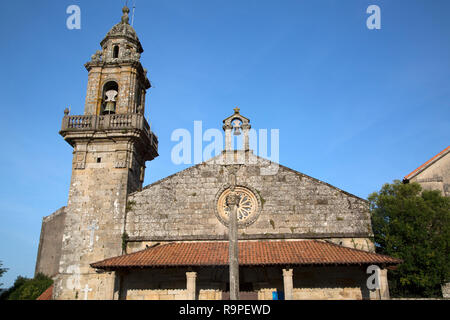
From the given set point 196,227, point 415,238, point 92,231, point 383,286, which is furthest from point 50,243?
point 415,238

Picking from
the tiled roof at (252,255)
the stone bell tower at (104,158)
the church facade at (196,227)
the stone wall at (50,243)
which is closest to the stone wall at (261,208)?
the church facade at (196,227)

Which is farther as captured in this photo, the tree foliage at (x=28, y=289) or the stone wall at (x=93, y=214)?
the tree foliage at (x=28, y=289)

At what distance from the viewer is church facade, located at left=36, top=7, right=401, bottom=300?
14445mm

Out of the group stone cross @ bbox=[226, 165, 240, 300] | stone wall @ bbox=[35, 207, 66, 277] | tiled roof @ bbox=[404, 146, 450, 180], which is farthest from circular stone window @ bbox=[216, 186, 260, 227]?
tiled roof @ bbox=[404, 146, 450, 180]

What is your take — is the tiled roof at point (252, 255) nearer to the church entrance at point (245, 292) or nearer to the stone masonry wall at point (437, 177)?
the church entrance at point (245, 292)

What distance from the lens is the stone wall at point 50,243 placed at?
73.4 ft

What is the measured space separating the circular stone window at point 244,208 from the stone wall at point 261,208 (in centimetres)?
21

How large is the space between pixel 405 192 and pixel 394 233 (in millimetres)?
2618

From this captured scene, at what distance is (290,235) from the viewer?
1591 cm

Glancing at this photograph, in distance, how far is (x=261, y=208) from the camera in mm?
16516

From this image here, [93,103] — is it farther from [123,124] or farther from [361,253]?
[361,253]

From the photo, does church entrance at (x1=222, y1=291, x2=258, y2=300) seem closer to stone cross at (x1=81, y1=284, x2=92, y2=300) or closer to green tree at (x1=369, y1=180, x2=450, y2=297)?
stone cross at (x1=81, y1=284, x2=92, y2=300)

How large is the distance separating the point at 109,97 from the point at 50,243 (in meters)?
10.3

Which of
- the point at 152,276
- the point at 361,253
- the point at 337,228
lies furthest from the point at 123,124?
the point at 361,253
